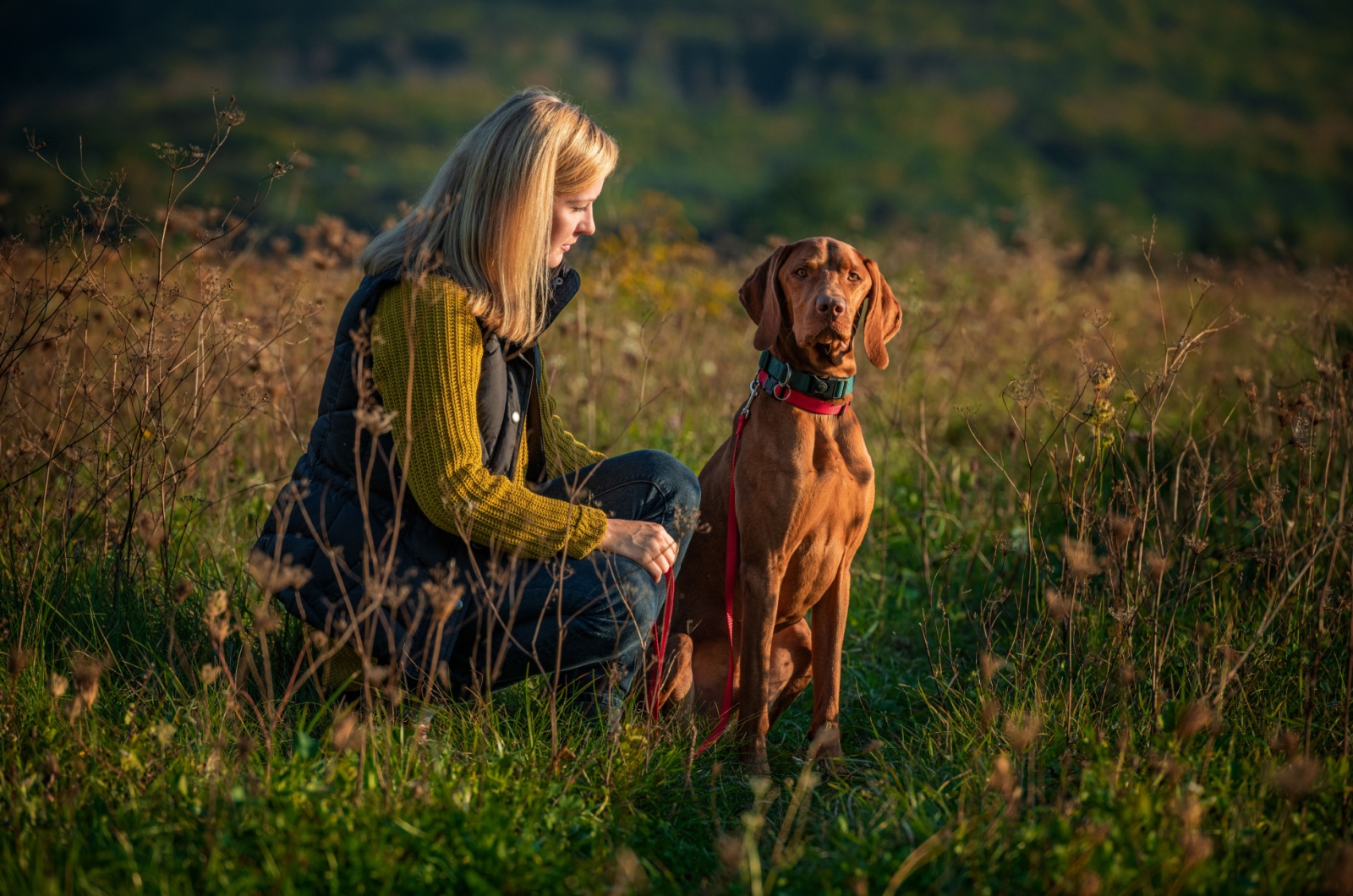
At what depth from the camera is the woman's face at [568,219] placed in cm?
289

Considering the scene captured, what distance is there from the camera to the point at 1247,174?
4688cm

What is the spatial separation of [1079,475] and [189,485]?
3624mm

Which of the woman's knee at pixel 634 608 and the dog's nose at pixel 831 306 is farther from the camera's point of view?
the dog's nose at pixel 831 306

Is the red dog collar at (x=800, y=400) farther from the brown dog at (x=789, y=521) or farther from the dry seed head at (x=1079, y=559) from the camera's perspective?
the dry seed head at (x=1079, y=559)

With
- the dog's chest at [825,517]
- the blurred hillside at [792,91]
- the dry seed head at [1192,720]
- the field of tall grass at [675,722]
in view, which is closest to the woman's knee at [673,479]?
the dog's chest at [825,517]

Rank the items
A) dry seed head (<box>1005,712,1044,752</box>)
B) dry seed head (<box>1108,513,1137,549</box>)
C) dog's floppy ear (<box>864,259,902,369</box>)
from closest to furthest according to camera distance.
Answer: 1. dry seed head (<box>1005,712,1044,752</box>)
2. dry seed head (<box>1108,513,1137,549</box>)
3. dog's floppy ear (<box>864,259,902,369</box>)

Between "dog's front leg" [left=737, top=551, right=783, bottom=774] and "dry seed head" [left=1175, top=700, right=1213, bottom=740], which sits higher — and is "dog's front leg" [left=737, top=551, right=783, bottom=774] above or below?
below

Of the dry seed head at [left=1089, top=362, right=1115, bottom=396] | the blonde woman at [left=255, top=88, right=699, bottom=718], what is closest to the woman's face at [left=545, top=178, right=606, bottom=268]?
the blonde woman at [left=255, top=88, right=699, bottom=718]

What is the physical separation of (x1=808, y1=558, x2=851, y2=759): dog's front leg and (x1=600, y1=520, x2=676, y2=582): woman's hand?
553mm

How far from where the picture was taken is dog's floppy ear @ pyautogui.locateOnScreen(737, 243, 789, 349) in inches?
119

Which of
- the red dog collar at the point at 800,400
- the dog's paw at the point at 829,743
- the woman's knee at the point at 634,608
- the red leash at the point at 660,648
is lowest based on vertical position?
the dog's paw at the point at 829,743

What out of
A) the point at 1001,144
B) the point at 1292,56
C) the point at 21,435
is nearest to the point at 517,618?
the point at 21,435

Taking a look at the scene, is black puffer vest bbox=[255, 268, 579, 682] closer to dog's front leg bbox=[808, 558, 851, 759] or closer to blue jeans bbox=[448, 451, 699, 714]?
blue jeans bbox=[448, 451, 699, 714]

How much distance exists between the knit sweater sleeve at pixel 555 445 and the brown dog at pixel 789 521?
43cm
